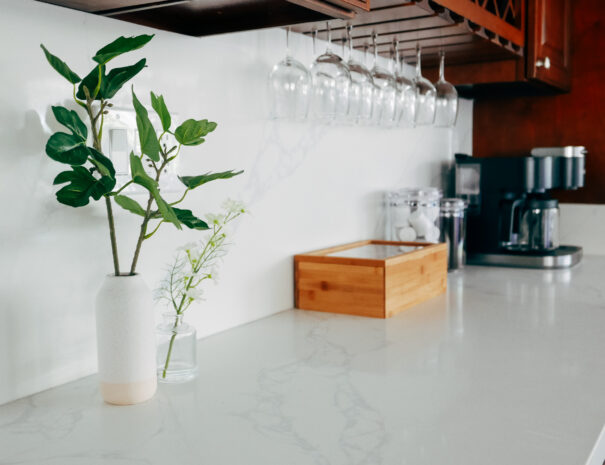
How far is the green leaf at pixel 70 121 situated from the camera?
0.92 m

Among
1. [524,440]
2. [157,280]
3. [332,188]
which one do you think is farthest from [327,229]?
[524,440]

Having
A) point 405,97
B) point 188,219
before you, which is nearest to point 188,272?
point 188,219

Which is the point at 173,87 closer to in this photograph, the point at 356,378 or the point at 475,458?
the point at 356,378

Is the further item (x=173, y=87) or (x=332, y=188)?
(x=332, y=188)

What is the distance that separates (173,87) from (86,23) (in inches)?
8.3

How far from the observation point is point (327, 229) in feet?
5.79

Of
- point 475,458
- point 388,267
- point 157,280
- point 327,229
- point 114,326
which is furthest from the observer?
point 327,229

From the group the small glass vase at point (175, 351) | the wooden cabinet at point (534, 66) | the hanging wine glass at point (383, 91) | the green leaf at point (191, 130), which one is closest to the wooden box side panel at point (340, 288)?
the hanging wine glass at point (383, 91)

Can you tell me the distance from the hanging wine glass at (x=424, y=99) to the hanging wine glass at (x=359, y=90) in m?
0.21

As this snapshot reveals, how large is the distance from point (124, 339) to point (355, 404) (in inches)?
13.4

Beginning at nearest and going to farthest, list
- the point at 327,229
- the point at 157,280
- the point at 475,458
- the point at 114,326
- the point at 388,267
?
the point at 475,458 → the point at 114,326 → the point at 157,280 → the point at 388,267 → the point at 327,229

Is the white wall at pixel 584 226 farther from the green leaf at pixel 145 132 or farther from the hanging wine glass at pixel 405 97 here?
the green leaf at pixel 145 132

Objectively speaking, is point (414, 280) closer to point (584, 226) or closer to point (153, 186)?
point (153, 186)

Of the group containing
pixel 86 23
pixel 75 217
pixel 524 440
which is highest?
pixel 86 23
